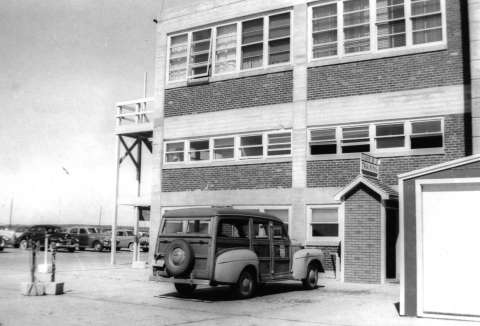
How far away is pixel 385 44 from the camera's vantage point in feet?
60.5

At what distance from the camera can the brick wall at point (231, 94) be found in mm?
19922

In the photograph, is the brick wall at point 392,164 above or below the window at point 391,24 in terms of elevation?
below

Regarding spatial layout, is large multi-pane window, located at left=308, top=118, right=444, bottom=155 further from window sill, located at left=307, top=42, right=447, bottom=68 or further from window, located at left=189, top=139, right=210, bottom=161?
window, located at left=189, top=139, right=210, bottom=161

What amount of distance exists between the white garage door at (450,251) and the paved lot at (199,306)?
15.8 inches

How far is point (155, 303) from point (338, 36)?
10983mm

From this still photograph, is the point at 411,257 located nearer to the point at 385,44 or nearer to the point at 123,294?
the point at 123,294

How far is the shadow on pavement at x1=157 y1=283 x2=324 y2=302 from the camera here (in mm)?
13070

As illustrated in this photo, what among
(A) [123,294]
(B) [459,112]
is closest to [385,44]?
(B) [459,112]

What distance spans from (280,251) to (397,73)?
281 inches

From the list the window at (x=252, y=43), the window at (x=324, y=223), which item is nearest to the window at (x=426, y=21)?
the window at (x=252, y=43)

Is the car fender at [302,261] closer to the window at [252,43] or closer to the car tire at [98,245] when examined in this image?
the window at [252,43]

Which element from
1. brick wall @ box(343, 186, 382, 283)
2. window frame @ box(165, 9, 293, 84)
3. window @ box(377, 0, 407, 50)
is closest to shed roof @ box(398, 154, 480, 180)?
brick wall @ box(343, 186, 382, 283)

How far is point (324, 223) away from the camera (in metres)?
18.7

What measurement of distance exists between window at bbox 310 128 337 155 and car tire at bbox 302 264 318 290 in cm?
472
